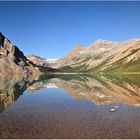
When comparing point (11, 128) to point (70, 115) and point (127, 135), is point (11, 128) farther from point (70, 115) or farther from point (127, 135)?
point (127, 135)

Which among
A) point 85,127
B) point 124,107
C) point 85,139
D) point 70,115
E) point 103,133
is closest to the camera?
point 85,139

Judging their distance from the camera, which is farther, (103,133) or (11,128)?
(11,128)

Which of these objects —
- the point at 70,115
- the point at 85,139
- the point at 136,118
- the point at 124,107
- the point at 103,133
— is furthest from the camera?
the point at 124,107

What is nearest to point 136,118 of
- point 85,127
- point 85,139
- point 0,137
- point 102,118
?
point 102,118

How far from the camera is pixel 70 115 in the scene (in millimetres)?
48938

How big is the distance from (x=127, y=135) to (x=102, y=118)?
11245 mm

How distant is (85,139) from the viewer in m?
32.8

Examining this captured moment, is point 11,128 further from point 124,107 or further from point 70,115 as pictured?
point 124,107

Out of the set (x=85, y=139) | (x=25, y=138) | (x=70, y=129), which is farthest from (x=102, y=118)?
(x=25, y=138)

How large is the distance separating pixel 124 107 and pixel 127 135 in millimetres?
23318

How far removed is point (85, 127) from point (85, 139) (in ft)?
21.0

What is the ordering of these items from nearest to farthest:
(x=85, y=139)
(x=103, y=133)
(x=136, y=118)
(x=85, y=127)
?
1. (x=85, y=139)
2. (x=103, y=133)
3. (x=85, y=127)
4. (x=136, y=118)

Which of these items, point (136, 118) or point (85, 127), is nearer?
point (85, 127)

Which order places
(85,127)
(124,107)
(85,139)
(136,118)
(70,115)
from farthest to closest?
(124,107) < (70,115) < (136,118) < (85,127) < (85,139)
